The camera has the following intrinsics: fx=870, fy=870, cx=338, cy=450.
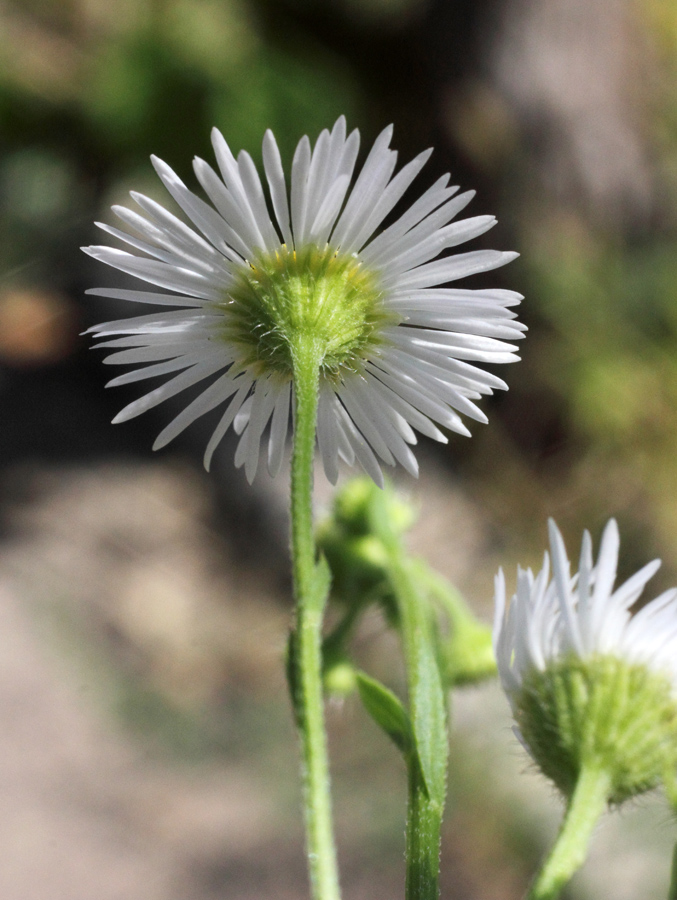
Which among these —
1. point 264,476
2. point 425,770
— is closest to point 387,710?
point 425,770

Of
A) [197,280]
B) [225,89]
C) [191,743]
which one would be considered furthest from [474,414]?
[225,89]

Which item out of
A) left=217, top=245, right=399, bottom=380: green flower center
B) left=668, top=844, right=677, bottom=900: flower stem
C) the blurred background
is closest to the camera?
left=668, top=844, right=677, bottom=900: flower stem

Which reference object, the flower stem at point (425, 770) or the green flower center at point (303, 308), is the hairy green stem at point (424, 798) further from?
the green flower center at point (303, 308)

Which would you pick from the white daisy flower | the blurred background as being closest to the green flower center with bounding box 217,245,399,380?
the white daisy flower

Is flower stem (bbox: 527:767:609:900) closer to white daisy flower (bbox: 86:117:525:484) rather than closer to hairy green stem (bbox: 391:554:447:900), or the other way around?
hairy green stem (bbox: 391:554:447:900)

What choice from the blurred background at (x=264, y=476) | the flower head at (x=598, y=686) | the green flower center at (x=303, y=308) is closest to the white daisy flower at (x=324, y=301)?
the green flower center at (x=303, y=308)

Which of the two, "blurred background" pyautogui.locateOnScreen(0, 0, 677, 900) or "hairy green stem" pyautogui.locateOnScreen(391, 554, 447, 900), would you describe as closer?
"hairy green stem" pyautogui.locateOnScreen(391, 554, 447, 900)
